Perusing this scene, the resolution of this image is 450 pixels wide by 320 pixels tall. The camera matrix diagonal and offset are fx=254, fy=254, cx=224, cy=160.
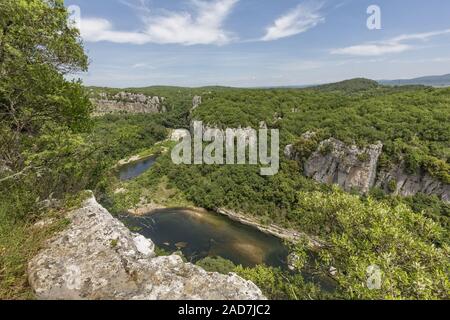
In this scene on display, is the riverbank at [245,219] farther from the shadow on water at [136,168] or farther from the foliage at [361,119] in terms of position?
the shadow on water at [136,168]

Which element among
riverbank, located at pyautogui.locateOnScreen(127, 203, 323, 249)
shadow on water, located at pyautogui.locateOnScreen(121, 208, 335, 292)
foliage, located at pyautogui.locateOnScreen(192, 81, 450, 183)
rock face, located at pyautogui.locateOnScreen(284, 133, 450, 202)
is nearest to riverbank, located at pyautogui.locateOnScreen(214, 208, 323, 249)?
riverbank, located at pyautogui.locateOnScreen(127, 203, 323, 249)

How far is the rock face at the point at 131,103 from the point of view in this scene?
13325cm

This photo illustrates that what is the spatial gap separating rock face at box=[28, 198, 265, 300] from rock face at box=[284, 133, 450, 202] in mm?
47163

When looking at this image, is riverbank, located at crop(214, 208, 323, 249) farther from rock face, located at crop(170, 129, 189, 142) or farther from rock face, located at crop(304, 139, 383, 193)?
rock face, located at crop(170, 129, 189, 142)

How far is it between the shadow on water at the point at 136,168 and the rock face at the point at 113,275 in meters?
62.8

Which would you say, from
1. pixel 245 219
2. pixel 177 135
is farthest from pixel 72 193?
pixel 177 135

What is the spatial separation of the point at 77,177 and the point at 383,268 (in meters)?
9.45

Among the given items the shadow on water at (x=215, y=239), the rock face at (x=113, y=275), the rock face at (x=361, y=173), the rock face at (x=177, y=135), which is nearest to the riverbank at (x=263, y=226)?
the shadow on water at (x=215, y=239)

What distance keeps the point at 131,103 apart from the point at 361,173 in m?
124

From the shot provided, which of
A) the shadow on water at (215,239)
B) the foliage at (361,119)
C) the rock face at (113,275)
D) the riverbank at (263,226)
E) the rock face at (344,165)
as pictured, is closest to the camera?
the rock face at (113,275)

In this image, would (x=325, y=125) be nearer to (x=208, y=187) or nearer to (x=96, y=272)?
(x=208, y=187)

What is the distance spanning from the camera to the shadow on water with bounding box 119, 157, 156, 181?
6631 cm
